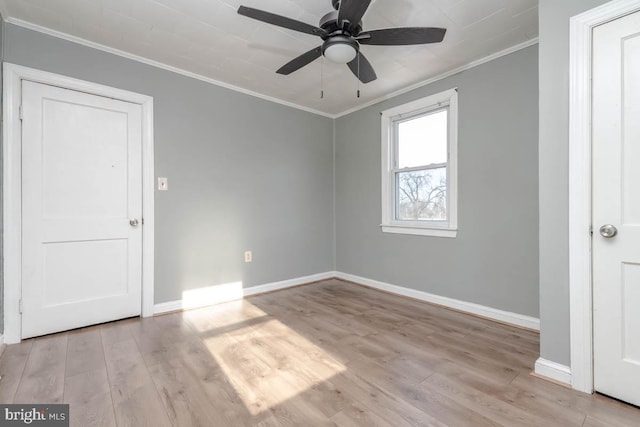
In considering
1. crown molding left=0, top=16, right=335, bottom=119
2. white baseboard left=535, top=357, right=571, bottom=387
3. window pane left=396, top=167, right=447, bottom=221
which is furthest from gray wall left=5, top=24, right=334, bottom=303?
white baseboard left=535, top=357, right=571, bottom=387

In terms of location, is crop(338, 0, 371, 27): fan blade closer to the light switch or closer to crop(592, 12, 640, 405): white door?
crop(592, 12, 640, 405): white door

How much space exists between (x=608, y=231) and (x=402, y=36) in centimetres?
161

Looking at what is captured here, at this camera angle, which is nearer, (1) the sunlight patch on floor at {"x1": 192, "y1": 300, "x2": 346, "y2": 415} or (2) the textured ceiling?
(1) the sunlight patch on floor at {"x1": 192, "y1": 300, "x2": 346, "y2": 415}

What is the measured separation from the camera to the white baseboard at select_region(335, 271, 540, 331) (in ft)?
8.30

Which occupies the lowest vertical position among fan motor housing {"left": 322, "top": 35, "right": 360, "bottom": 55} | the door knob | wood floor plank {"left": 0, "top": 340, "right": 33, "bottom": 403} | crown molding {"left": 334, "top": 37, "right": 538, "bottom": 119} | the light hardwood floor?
the light hardwood floor

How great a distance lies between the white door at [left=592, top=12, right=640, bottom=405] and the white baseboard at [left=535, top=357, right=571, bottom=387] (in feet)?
0.42

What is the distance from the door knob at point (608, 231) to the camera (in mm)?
1560

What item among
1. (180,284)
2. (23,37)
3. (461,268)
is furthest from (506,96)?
(23,37)

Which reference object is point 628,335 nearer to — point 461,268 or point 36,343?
point 461,268

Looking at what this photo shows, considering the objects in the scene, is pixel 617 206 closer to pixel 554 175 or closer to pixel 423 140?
pixel 554 175

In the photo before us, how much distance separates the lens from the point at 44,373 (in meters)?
1.83

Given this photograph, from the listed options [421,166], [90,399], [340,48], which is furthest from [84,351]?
[421,166]

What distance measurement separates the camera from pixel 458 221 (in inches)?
118

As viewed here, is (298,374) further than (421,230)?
No
